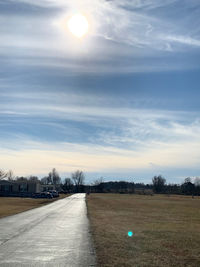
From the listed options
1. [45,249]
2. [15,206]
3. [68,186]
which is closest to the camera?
[45,249]

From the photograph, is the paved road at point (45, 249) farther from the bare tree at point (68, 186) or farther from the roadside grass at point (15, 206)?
the bare tree at point (68, 186)

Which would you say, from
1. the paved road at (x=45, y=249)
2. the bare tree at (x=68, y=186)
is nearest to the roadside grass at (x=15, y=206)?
the paved road at (x=45, y=249)

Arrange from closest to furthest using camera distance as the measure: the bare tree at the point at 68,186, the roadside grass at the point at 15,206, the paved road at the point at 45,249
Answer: the paved road at the point at 45,249, the roadside grass at the point at 15,206, the bare tree at the point at 68,186

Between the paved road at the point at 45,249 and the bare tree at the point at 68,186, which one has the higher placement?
the bare tree at the point at 68,186

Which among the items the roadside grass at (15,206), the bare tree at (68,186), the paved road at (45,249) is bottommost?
the paved road at (45,249)

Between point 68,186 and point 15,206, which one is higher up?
point 68,186

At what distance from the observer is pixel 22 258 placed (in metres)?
10.5

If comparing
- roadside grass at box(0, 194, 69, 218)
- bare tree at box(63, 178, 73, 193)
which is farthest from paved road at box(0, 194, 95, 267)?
bare tree at box(63, 178, 73, 193)

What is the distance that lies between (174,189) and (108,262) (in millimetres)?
186482

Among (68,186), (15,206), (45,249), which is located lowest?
(45,249)

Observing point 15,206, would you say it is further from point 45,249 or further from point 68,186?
point 68,186

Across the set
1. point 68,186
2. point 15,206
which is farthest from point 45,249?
point 68,186

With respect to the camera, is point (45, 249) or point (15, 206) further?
point (15, 206)

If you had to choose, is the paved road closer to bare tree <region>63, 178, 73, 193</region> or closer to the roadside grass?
the roadside grass
